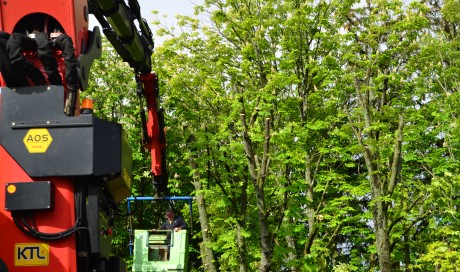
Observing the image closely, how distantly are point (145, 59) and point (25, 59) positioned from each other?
17.1ft

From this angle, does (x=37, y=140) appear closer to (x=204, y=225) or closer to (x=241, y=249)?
(x=241, y=249)

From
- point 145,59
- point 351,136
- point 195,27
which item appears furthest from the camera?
point 351,136

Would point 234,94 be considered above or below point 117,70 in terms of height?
below

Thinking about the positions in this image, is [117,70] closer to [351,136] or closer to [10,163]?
[351,136]

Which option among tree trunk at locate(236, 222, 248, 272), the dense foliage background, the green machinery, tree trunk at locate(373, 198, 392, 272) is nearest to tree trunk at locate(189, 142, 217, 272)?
the dense foliage background

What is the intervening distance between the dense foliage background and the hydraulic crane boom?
14841 mm

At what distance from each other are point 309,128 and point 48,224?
20.6 m

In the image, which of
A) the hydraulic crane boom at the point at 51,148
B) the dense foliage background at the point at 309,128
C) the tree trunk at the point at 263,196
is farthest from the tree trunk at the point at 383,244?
the hydraulic crane boom at the point at 51,148

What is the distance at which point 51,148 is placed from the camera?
491 centimetres

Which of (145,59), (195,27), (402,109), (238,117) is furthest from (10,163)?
(402,109)

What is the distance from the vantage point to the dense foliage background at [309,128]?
70.6ft

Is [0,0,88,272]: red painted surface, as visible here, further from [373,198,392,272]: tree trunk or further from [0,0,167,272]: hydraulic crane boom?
[373,198,392,272]: tree trunk

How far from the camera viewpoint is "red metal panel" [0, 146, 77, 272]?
4.89m

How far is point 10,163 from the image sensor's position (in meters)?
4.96
